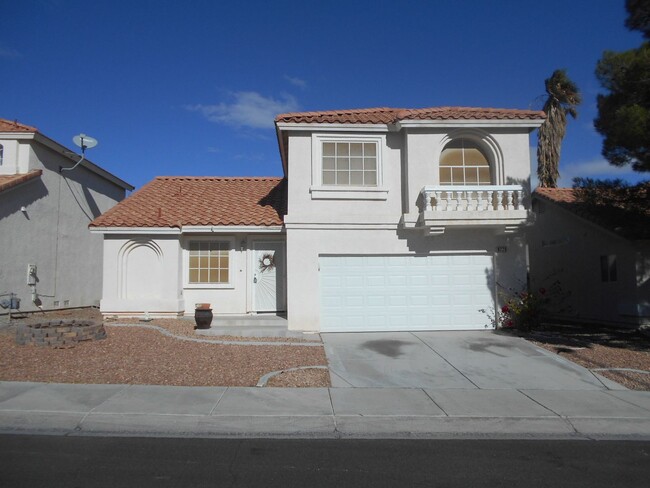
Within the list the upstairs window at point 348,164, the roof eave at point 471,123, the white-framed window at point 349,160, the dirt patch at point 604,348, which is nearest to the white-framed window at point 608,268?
the dirt patch at point 604,348

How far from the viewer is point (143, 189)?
57.2 ft

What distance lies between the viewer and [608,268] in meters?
15.2

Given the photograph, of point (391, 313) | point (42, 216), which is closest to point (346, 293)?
point (391, 313)

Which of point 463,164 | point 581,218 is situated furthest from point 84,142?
point 581,218

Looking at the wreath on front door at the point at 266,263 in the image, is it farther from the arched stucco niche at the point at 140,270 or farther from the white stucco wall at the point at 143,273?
the arched stucco niche at the point at 140,270

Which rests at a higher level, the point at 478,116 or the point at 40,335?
the point at 478,116

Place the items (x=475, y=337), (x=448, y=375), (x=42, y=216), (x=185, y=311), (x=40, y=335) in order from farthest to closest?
(x=42, y=216), (x=185, y=311), (x=475, y=337), (x=40, y=335), (x=448, y=375)

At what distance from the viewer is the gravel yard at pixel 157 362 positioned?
842 cm

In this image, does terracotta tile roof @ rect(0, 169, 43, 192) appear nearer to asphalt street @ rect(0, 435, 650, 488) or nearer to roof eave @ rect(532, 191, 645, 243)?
asphalt street @ rect(0, 435, 650, 488)

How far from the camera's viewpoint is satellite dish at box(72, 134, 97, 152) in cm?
1702

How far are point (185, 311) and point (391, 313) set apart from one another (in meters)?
5.88

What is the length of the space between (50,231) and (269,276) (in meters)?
7.19

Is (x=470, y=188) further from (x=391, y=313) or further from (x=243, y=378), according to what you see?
(x=243, y=378)

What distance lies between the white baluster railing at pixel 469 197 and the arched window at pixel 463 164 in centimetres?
67
